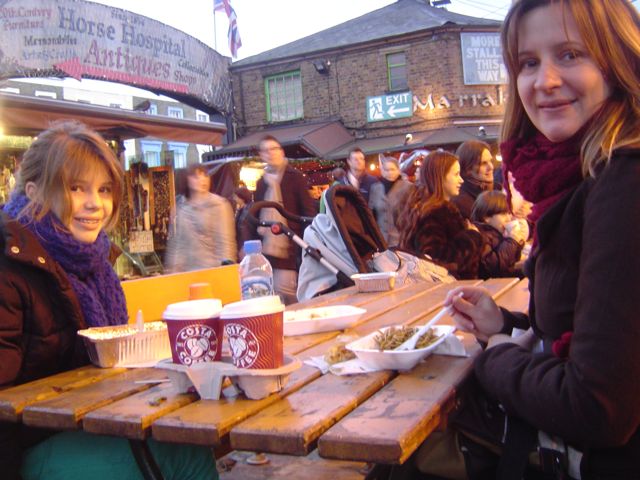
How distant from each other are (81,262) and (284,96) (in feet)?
56.7

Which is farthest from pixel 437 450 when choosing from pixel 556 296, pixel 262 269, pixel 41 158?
pixel 262 269

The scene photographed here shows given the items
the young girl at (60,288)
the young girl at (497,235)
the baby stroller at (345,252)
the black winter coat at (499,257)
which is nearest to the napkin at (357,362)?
the young girl at (60,288)

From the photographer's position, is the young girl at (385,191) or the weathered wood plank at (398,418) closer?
the weathered wood plank at (398,418)

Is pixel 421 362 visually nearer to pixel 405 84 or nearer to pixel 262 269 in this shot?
pixel 262 269

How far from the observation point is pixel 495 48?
16.6 metres

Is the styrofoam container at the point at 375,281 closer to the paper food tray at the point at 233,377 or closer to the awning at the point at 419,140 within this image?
the paper food tray at the point at 233,377

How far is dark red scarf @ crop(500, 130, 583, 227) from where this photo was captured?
1394 millimetres

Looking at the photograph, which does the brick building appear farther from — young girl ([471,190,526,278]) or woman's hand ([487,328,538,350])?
woman's hand ([487,328,538,350])

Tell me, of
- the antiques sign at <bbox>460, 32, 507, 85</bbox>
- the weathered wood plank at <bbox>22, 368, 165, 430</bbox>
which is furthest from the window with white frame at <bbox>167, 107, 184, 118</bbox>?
the weathered wood plank at <bbox>22, 368, 165, 430</bbox>

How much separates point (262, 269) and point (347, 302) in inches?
24.6

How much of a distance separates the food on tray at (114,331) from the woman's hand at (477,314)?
976mm

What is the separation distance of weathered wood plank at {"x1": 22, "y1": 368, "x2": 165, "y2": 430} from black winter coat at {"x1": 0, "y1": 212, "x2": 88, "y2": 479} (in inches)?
9.0

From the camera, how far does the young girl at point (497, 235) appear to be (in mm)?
4621

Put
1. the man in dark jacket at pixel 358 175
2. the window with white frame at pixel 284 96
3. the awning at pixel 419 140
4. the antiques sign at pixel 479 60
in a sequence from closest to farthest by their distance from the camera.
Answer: the man in dark jacket at pixel 358 175, the awning at pixel 419 140, the antiques sign at pixel 479 60, the window with white frame at pixel 284 96
